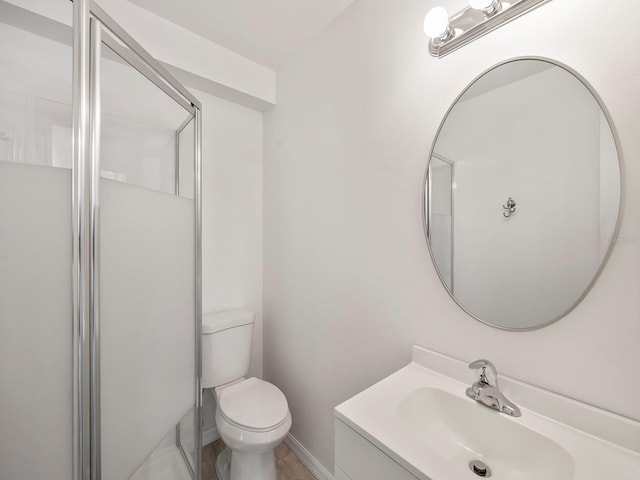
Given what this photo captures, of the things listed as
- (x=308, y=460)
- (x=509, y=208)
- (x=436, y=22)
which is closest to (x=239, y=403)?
(x=308, y=460)

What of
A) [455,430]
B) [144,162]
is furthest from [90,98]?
[455,430]

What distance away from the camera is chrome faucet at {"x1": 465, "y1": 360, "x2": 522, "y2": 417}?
82 centimetres

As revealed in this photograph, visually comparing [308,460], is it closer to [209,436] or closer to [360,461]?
[209,436]

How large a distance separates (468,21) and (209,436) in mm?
2578

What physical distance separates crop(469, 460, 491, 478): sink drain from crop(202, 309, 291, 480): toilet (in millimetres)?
857

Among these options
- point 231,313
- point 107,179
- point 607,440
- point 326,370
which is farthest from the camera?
point 231,313

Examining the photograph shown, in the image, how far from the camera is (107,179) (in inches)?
32.4

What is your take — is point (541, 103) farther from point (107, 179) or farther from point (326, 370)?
point (326, 370)

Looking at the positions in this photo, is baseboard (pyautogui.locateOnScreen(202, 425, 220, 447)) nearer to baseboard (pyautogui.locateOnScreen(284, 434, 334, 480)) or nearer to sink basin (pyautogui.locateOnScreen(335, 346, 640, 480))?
baseboard (pyautogui.locateOnScreen(284, 434, 334, 480))

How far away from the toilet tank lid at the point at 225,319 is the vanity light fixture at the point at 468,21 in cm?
166

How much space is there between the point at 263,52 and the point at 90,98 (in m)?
1.29

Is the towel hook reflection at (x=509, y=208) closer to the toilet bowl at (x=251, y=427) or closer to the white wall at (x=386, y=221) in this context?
the white wall at (x=386, y=221)

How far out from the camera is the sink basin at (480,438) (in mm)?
719

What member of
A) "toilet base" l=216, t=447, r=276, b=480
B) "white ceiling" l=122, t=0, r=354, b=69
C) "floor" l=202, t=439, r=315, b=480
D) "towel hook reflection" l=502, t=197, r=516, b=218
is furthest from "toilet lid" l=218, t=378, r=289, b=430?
"white ceiling" l=122, t=0, r=354, b=69
